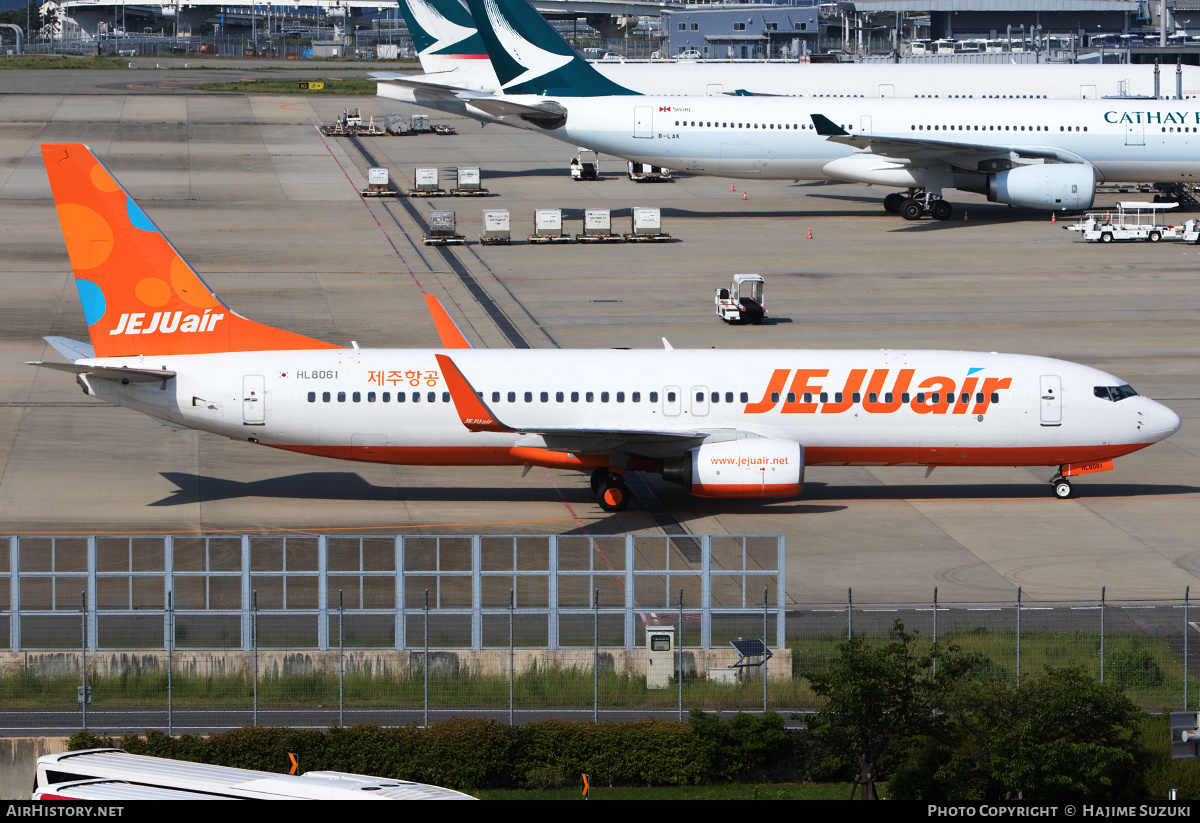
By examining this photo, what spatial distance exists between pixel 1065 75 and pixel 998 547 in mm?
75661

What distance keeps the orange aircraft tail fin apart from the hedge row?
14.5 meters

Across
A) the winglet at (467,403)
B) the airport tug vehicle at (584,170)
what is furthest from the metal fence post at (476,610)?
the airport tug vehicle at (584,170)

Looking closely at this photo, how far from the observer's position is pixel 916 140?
239 feet

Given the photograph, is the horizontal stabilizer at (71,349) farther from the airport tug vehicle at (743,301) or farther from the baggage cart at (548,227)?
the baggage cart at (548,227)

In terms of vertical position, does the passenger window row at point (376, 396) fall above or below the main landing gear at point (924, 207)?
below

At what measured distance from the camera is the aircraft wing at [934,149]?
72.0 meters

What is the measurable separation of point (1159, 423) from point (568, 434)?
1440 centimetres

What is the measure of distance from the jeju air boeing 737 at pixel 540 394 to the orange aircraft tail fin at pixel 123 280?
3 centimetres

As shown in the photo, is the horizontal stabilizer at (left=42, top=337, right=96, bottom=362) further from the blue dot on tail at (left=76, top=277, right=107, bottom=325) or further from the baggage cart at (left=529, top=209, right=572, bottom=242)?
the baggage cart at (left=529, top=209, right=572, bottom=242)

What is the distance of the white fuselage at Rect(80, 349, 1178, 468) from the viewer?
3381 centimetres

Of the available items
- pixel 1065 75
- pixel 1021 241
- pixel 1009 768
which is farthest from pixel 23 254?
pixel 1065 75

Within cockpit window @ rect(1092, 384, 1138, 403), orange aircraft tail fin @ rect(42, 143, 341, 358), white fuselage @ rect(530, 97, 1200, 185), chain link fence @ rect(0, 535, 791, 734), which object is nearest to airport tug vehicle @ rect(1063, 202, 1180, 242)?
white fuselage @ rect(530, 97, 1200, 185)

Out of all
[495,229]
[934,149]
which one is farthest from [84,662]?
[934,149]

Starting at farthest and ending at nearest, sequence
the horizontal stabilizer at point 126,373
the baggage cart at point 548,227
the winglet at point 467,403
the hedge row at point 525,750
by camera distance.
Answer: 1. the baggage cart at point 548,227
2. the horizontal stabilizer at point 126,373
3. the winglet at point 467,403
4. the hedge row at point 525,750
